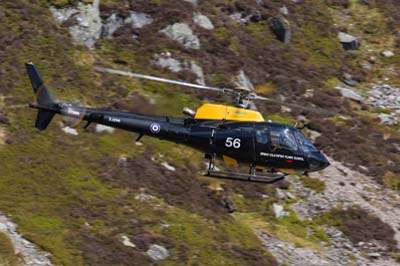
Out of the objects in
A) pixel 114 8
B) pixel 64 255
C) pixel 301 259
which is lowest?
pixel 301 259

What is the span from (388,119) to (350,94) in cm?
323

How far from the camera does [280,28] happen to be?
50500mm

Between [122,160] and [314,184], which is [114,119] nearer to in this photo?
[122,160]

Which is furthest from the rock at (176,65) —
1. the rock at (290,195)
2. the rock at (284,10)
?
the rock at (284,10)

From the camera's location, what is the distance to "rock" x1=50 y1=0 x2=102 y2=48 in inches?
1642

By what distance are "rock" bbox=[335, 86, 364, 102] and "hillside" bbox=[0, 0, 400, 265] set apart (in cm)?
13

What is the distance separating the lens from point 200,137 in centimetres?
2412

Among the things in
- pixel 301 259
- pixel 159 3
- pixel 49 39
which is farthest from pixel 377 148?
pixel 49 39

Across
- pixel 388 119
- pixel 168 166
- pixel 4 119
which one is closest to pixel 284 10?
pixel 388 119

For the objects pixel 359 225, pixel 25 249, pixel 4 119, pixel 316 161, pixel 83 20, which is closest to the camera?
pixel 316 161

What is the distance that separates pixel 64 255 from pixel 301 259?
10861mm

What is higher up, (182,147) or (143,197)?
(182,147)

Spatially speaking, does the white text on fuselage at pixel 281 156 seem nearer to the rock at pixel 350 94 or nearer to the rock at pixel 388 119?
the rock at pixel 388 119

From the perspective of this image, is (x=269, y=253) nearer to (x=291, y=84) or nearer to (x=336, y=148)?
(x=336, y=148)
